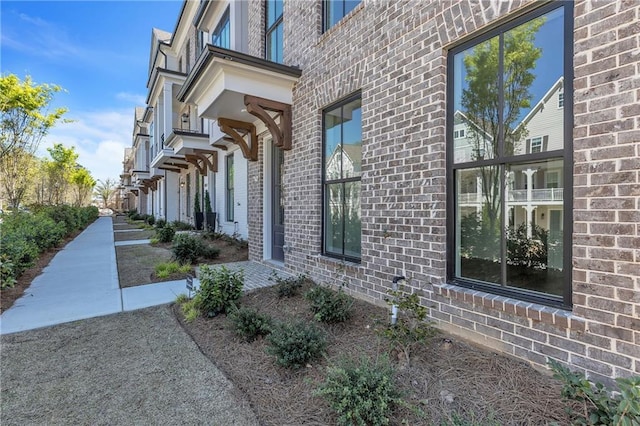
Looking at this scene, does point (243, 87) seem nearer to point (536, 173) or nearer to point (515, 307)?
point (536, 173)

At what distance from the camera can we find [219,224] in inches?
452

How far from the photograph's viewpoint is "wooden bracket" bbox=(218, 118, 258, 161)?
6770mm

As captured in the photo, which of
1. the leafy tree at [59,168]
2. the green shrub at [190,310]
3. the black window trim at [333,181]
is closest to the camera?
the green shrub at [190,310]

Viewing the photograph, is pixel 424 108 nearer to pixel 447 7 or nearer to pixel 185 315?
pixel 447 7

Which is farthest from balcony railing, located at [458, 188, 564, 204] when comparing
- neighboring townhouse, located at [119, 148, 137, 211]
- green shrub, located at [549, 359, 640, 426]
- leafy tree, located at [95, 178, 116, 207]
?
leafy tree, located at [95, 178, 116, 207]

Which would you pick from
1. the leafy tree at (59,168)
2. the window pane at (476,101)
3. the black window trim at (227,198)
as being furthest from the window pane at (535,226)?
the leafy tree at (59,168)

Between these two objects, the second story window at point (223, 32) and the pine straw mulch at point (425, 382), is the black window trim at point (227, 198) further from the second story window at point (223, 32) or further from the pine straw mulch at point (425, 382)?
the pine straw mulch at point (425, 382)

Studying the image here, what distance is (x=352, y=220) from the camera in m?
4.62

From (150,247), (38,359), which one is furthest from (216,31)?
(38,359)

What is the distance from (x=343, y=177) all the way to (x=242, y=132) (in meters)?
3.82

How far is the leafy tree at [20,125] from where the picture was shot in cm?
990

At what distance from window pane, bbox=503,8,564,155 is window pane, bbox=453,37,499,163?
106 mm

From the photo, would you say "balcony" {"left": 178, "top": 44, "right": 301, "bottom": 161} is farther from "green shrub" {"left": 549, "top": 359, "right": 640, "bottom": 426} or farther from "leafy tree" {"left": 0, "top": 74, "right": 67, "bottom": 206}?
"leafy tree" {"left": 0, "top": 74, "right": 67, "bottom": 206}

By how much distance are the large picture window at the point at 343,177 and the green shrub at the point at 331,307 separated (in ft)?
3.00
